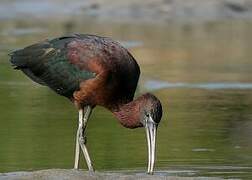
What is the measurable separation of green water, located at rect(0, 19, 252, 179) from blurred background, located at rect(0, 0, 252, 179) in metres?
0.01

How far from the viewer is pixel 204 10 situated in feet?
97.5

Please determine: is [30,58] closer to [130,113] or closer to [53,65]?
[53,65]

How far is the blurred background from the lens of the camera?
32.8ft

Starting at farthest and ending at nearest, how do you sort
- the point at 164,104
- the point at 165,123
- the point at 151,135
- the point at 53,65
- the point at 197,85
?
the point at 197,85 → the point at 164,104 → the point at 165,123 → the point at 53,65 → the point at 151,135

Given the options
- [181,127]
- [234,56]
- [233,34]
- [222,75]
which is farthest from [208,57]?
[181,127]

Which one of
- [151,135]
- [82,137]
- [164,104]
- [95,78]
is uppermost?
[95,78]

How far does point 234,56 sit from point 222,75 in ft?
10.1

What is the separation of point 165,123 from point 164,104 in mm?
1590

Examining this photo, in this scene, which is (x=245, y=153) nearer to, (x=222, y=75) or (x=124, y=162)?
(x=124, y=162)

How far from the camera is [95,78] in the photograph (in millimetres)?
9211

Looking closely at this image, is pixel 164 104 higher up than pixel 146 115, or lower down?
lower down

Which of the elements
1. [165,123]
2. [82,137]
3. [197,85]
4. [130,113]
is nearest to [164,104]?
[165,123]

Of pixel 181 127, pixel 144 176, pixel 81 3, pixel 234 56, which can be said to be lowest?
pixel 81 3

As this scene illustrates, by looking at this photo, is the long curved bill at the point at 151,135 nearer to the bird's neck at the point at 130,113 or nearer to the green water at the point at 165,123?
the bird's neck at the point at 130,113
